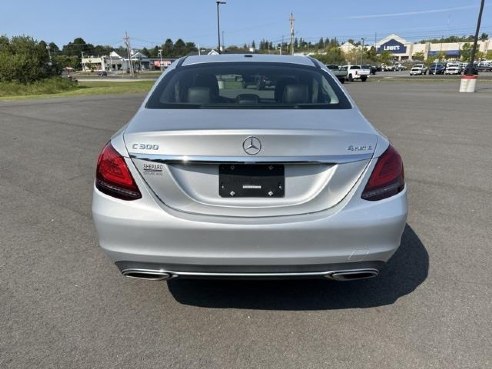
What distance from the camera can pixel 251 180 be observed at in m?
2.46

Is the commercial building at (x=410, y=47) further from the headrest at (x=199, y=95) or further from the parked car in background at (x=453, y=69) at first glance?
the headrest at (x=199, y=95)

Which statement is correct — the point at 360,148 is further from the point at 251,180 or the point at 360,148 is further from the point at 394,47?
the point at 394,47

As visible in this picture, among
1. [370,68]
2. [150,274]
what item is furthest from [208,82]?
[370,68]

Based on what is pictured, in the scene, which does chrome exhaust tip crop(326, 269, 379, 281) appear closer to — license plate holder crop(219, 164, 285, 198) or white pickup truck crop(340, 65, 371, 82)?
license plate holder crop(219, 164, 285, 198)

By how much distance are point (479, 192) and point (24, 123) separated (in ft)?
39.6

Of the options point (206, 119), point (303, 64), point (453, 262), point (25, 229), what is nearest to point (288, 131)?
point (206, 119)

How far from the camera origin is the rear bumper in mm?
2438

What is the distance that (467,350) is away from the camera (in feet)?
8.30

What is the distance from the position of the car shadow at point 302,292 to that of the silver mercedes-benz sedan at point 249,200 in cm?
55

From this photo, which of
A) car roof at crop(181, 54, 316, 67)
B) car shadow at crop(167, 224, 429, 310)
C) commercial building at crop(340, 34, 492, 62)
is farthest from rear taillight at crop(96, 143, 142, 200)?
commercial building at crop(340, 34, 492, 62)

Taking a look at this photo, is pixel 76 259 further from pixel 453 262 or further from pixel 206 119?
pixel 453 262

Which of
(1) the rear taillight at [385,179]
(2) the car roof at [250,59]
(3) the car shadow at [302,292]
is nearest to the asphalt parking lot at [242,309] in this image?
(3) the car shadow at [302,292]

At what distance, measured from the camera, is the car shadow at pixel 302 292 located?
120 inches

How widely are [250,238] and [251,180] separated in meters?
0.32
